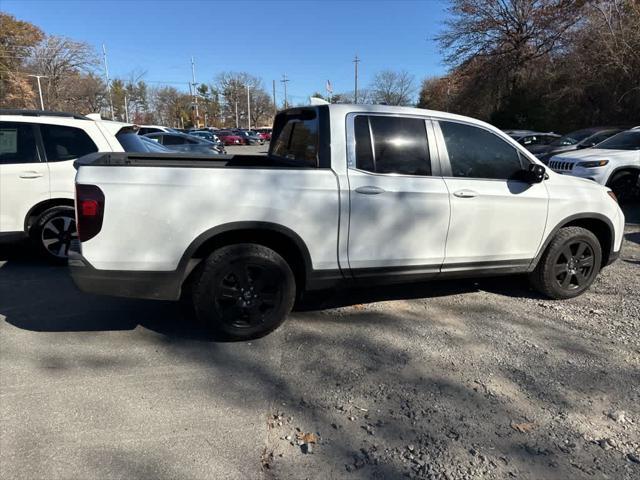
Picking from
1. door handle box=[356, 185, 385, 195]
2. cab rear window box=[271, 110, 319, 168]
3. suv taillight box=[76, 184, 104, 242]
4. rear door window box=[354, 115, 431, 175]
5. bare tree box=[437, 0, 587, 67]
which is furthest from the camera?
bare tree box=[437, 0, 587, 67]

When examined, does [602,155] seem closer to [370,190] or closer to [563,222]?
[563,222]

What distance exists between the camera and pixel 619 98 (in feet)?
67.9

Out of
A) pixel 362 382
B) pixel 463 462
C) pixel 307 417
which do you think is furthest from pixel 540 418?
pixel 307 417

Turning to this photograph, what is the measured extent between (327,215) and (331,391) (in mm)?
1316

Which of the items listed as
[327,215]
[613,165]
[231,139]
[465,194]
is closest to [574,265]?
[465,194]

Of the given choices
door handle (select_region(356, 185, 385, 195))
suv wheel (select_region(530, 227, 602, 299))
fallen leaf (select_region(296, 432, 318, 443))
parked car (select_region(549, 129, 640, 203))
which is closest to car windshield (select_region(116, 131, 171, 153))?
door handle (select_region(356, 185, 385, 195))

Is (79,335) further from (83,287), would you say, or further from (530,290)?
(530,290)

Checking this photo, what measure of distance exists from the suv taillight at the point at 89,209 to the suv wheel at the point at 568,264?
3973 millimetres

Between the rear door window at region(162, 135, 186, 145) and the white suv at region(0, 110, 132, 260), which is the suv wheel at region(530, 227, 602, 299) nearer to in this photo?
the white suv at region(0, 110, 132, 260)

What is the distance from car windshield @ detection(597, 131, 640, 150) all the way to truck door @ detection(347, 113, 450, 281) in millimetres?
7816

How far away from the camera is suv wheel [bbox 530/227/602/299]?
449cm

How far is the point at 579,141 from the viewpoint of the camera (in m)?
13.7

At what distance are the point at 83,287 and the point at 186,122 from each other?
308 feet

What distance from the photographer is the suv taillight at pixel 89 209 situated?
3.17 m
